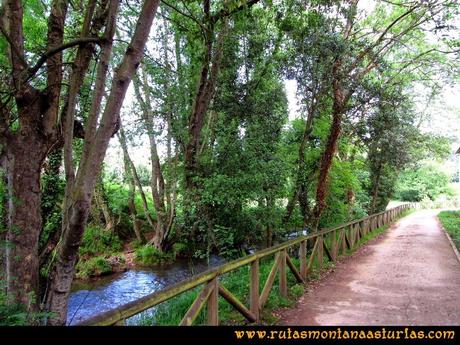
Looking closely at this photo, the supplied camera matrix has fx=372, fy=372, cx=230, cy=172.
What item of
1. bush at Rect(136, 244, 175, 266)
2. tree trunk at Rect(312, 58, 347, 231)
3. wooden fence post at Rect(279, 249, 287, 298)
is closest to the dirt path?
wooden fence post at Rect(279, 249, 287, 298)

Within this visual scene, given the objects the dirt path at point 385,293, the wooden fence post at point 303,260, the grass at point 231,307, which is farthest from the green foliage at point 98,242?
the wooden fence post at point 303,260

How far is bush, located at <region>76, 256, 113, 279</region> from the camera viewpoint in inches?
578

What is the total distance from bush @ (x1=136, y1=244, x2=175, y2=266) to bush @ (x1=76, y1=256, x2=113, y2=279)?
1.40 metres

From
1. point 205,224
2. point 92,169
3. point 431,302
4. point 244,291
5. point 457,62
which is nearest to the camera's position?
point 92,169

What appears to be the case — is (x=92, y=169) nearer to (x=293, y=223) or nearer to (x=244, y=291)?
(x=244, y=291)

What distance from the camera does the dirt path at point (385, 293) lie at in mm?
6000

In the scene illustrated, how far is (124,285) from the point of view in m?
13.4

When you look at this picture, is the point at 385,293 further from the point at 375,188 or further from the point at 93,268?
the point at 375,188

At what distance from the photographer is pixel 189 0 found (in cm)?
538

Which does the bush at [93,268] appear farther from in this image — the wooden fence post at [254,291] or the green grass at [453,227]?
the green grass at [453,227]

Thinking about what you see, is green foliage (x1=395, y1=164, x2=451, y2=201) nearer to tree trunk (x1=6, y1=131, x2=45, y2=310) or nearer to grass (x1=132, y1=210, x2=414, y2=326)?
grass (x1=132, y1=210, x2=414, y2=326)

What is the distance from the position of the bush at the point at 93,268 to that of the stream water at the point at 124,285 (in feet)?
1.23
